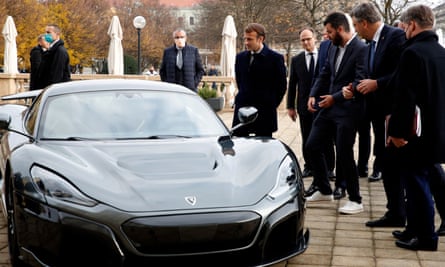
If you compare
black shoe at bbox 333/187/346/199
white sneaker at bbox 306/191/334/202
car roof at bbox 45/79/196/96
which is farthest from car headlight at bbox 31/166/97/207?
black shoe at bbox 333/187/346/199

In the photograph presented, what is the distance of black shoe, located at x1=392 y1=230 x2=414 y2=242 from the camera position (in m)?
5.10

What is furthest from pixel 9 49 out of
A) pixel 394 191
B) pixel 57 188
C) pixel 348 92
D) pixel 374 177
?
pixel 57 188

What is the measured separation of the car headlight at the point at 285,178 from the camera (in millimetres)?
4109

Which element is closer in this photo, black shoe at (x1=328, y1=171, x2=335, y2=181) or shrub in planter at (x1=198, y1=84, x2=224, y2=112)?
black shoe at (x1=328, y1=171, x2=335, y2=181)

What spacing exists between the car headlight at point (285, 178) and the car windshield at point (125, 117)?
796 millimetres

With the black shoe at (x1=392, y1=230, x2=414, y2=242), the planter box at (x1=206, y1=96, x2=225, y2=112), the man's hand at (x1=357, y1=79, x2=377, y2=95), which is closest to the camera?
the black shoe at (x1=392, y1=230, x2=414, y2=242)

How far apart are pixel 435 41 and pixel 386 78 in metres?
1.05

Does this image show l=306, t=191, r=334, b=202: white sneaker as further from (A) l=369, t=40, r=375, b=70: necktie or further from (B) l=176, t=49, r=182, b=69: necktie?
(B) l=176, t=49, r=182, b=69: necktie

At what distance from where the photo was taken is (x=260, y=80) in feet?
23.3

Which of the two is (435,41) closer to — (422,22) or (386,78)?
(422,22)

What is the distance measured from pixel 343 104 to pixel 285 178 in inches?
81.9

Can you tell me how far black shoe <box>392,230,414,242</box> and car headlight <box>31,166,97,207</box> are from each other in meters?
2.59

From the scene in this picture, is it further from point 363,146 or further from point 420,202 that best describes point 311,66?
point 420,202

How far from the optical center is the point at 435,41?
15.9 ft
